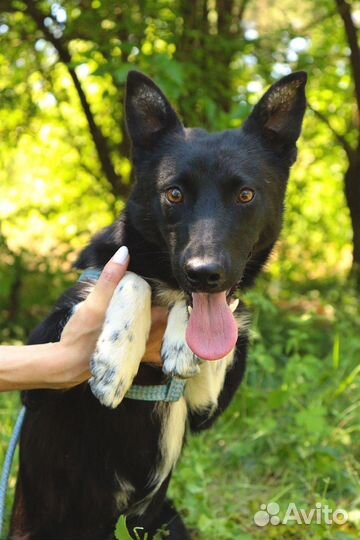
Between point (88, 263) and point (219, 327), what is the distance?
67 cm

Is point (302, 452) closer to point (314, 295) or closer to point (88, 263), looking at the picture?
point (88, 263)

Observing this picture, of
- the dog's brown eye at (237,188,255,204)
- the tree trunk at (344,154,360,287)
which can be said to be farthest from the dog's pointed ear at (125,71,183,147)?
the tree trunk at (344,154,360,287)

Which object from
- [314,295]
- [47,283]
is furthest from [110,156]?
[314,295]

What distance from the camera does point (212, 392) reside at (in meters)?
2.71

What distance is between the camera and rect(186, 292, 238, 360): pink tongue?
2301mm

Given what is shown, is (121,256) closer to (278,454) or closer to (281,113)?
(281,113)

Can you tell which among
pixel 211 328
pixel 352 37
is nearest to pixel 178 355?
pixel 211 328

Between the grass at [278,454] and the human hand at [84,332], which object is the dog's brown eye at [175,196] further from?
the grass at [278,454]

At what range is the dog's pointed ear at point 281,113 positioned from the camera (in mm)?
2738

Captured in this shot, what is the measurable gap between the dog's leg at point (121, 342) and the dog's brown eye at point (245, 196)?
446mm

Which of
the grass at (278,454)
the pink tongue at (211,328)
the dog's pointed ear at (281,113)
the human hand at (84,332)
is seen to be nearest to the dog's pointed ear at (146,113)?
the dog's pointed ear at (281,113)

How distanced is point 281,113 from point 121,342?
1.10 meters

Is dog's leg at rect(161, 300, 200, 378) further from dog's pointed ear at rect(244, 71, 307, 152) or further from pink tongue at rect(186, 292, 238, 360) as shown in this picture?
dog's pointed ear at rect(244, 71, 307, 152)

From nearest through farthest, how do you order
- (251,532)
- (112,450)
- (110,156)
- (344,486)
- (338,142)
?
1. (112,450)
2. (251,532)
3. (344,486)
4. (110,156)
5. (338,142)
